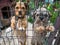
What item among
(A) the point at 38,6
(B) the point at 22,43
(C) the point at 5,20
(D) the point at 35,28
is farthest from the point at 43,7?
(C) the point at 5,20

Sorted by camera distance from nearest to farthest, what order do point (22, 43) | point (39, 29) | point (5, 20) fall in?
point (39, 29) < point (22, 43) < point (5, 20)

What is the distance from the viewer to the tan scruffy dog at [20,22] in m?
2.44

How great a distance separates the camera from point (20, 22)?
2562 millimetres

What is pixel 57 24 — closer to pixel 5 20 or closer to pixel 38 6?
pixel 38 6

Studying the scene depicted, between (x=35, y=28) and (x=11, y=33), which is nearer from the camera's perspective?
(x=35, y=28)

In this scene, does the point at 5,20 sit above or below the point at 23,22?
below

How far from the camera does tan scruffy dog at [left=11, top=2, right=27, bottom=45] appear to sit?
244 centimetres

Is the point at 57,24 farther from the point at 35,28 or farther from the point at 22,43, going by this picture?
the point at 22,43

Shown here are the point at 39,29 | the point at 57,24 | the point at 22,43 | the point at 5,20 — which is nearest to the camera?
the point at 39,29

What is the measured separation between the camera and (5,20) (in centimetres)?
370

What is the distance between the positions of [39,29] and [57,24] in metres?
0.27

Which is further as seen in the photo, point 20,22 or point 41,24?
point 20,22

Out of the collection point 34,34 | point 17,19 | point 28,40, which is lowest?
point 28,40

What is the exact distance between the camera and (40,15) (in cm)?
238
